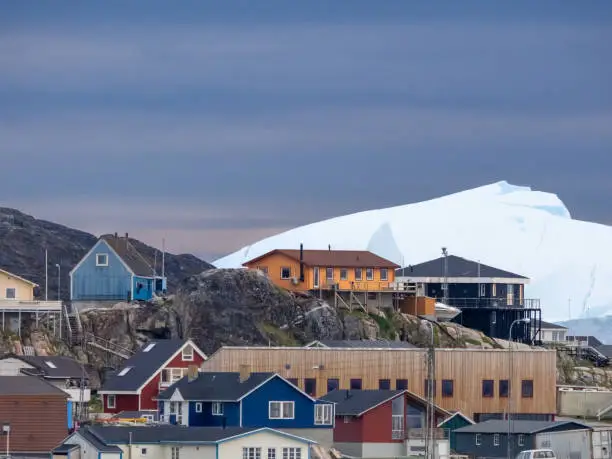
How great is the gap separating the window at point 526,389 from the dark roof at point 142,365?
19.1 m

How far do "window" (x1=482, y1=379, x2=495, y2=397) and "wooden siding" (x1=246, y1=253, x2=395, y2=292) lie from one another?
16222 mm

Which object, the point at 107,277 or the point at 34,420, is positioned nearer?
the point at 34,420

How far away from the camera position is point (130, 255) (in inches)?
4222

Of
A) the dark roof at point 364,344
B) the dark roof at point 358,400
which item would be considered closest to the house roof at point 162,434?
the dark roof at point 358,400

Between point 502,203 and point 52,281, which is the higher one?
point 502,203

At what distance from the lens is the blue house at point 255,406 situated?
77.7m

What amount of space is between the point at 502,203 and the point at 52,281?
1863 inches

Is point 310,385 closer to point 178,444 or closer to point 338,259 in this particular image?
point 338,259

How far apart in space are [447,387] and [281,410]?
17.5m

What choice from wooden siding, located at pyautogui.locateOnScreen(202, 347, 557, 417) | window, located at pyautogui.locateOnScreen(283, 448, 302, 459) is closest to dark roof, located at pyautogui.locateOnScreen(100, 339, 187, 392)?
wooden siding, located at pyautogui.locateOnScreen(202, 347, 557, 417)

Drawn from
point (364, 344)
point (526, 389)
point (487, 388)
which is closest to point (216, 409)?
point (364, 344)

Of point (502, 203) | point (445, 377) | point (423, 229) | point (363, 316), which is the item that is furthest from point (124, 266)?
point (502, 203)

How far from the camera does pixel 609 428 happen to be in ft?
274

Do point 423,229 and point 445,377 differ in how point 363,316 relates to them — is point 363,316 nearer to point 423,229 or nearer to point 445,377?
point 445,377
